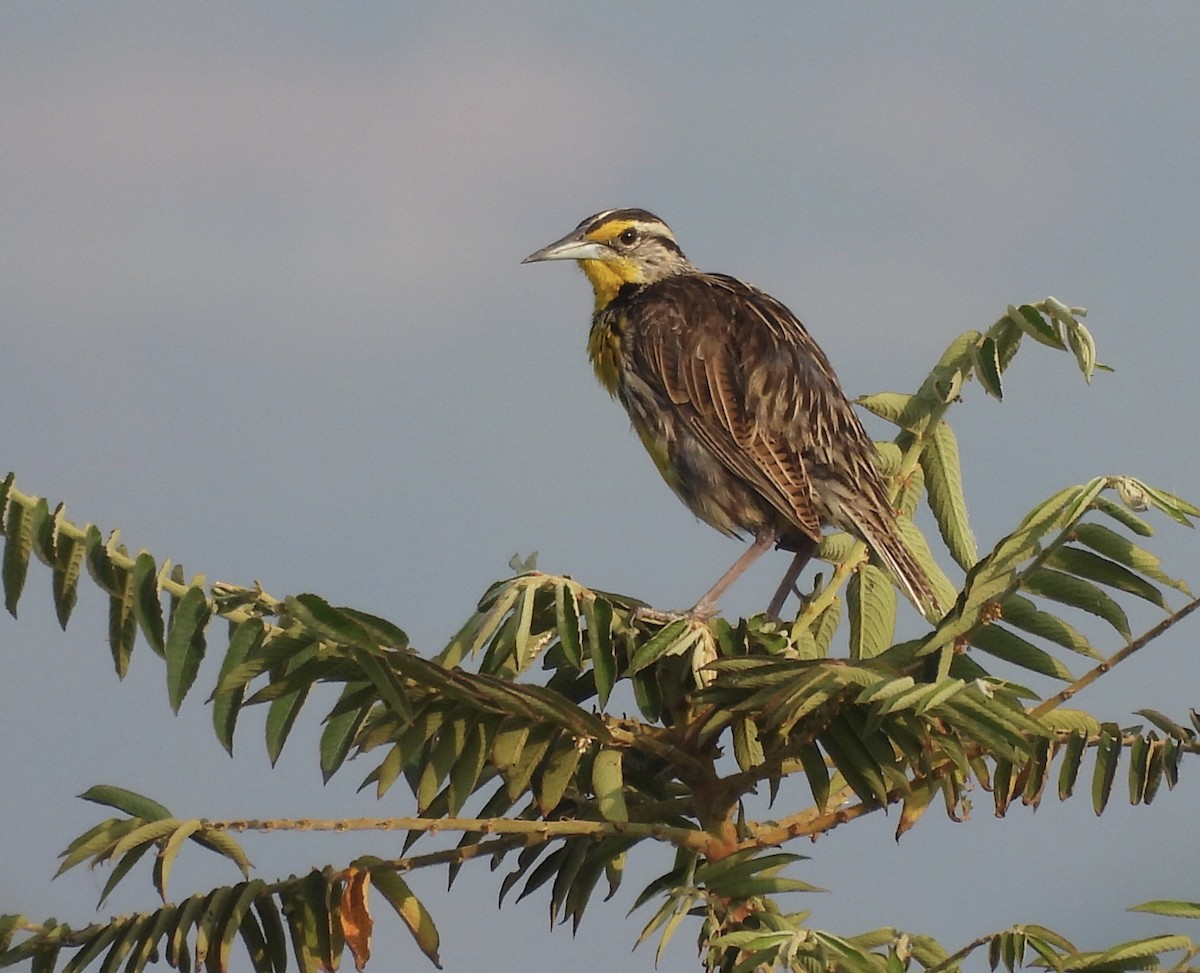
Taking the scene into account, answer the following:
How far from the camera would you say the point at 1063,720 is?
3572 millimetres

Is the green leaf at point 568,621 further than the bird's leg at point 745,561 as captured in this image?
No

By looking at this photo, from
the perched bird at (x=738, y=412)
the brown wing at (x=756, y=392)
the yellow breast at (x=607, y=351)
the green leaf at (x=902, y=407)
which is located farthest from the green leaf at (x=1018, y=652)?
the yellow breast at (x=607, y=351)

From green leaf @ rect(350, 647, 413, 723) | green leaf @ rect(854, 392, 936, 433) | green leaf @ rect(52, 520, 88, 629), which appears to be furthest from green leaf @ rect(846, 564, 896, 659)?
green leaf @ rect(52, 520, 88, 629)

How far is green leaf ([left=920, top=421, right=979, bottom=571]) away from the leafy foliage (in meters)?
0.73

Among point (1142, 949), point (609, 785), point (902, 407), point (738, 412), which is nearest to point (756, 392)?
point (738, 412)

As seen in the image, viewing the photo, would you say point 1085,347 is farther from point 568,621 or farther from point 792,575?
point 792,575

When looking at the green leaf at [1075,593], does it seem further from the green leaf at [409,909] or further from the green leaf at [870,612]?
the green leaf at [409,909]

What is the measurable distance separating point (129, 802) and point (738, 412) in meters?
3.67

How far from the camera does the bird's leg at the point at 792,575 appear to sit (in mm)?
6719

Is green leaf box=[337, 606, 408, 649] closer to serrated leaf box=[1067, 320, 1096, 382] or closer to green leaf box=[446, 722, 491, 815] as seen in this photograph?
green leaf box=[446, 722, 491, 815]

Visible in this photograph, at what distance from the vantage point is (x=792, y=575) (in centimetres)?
689

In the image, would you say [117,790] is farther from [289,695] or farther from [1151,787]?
[1151,787]

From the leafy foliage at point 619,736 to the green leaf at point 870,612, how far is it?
0.48 meters

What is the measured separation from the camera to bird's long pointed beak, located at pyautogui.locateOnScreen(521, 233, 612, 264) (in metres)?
7.67
